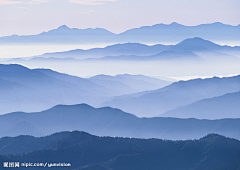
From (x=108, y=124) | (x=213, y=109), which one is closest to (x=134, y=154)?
(x=108, y=124)

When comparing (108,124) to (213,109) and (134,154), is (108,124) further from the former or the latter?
(134,154)

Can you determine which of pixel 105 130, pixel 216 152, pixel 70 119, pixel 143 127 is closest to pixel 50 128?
pixel 70 119

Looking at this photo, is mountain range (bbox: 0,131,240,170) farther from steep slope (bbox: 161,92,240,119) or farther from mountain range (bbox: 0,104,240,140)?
steep slope (bbox: 161,92,240,119)

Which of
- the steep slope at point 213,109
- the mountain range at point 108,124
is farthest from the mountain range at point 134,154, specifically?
the steep slope at point 213,109

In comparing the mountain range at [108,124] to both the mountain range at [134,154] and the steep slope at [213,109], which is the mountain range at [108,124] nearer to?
the steep slope at [213,109]

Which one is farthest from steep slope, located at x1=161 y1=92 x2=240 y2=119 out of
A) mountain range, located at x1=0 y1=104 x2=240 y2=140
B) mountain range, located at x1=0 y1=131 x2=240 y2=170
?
mountain range, located at x1=0 y1=131 x2=240 y2=170
